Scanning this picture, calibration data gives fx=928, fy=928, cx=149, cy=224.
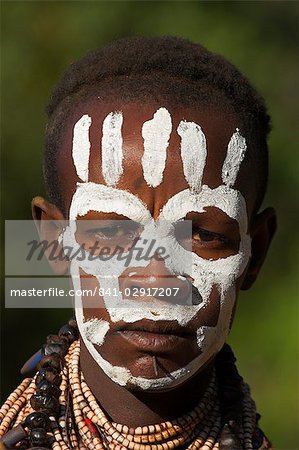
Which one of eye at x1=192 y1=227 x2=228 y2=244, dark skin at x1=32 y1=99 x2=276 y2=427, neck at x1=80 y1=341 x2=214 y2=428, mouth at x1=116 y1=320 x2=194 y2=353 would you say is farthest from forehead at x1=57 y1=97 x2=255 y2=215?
neck at x1=80 y1=341 x2=214 y2=428

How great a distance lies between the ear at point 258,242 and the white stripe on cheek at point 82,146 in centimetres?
64

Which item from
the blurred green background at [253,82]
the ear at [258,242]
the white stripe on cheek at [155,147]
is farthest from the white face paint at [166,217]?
the blurred green background at [253,82]

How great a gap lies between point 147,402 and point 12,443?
459 millimetres

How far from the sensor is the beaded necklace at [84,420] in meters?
3.01

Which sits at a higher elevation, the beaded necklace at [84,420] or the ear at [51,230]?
the ear at [51,230]

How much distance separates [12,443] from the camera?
3.02m

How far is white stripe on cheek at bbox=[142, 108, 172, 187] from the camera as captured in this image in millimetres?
2873

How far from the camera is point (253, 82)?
769 centimetres

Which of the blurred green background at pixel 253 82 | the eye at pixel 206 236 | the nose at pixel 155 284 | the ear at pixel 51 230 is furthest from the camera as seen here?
the blurred green background at pixel 253 82

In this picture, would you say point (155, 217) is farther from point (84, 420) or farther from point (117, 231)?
point (84, 420)

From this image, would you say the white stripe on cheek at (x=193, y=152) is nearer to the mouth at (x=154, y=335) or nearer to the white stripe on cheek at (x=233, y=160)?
the white stripe on cheek at (x=233, y=160)

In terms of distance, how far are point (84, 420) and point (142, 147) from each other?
0.92 meters

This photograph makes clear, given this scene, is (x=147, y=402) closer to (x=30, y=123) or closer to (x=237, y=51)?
(x=30, y=123)

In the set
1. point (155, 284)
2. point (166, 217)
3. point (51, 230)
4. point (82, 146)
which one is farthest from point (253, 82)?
point (155, 284)
